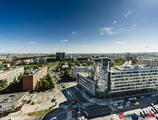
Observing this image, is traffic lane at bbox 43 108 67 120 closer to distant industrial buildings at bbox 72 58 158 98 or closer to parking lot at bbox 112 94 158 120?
distant industrial buildings at bbox 72 58 158 98

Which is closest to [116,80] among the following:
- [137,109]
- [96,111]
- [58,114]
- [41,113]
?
[137,109]

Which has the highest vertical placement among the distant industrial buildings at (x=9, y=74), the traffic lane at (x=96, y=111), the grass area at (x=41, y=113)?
the distant industrial buildings at (x=9, y=74)

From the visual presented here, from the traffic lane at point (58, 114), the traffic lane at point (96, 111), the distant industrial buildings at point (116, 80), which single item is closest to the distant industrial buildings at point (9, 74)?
the traffic lane at point (58, 114)

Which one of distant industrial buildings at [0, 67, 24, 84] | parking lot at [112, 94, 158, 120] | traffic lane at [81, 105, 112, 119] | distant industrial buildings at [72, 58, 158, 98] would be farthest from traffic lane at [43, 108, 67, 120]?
distant industrial buildings at [0, 67, 24, 84]

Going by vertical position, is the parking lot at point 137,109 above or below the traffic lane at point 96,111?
above

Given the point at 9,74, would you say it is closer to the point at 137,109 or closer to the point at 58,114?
the point at 58,114

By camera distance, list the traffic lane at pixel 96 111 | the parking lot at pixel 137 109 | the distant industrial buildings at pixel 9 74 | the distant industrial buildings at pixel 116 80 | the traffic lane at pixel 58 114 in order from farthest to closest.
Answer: the distant industrial buildings at pixel 9 74
the distant industrial buildings at pixel 116 80
the traffic lane at pixel 96 111
the traffic lane at pixel 58 114
the parking lot at pixel 137 109

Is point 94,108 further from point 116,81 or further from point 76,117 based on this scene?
point 116,81

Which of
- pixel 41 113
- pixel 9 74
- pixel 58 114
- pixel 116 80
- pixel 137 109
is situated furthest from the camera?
pixel 9 74

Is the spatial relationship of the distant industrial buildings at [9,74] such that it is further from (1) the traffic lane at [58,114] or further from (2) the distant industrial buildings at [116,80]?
(2) the distant industrial buildings at [116,80]
